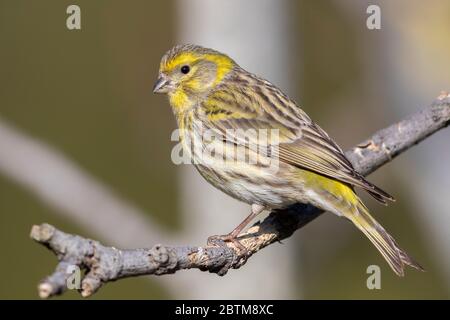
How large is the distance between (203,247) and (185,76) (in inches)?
84.1

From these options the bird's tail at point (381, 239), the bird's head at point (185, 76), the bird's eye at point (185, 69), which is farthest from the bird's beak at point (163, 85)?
the bird's tail at point (381, 239)

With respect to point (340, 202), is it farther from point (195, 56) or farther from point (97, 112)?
point (97, 112)

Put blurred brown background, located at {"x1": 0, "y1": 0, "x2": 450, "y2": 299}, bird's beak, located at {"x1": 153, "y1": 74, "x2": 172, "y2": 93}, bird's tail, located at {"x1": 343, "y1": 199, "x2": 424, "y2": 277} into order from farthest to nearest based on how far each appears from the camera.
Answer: blurred brown background, located at {"x1": 0, "y1": 0, "x2": 450, "y2": 299} < bird's beak, located at {"x1": 153, "y1": 74, "x2": 172, "y2": 93} < bird's tail, located at {"x1": 343, "y1": 199, "x2": 424, "y2": 277}

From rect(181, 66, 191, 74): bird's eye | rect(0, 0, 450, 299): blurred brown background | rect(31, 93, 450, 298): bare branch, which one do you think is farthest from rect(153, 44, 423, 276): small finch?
rect(0, 0, 450, 299): blurred brown background

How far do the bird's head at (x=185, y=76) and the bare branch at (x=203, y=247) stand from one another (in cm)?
124

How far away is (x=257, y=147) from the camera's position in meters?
6.26

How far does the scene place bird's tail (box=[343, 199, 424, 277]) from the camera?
570cm

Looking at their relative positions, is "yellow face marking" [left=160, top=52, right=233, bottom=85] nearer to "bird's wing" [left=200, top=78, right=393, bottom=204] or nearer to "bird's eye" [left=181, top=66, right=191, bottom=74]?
"bird's eye" [left=181, top=66, right=191, bottom=74]

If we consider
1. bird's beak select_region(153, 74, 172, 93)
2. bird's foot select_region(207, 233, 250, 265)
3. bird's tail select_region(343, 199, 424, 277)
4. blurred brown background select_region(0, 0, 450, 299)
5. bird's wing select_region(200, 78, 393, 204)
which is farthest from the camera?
blurred brown background select_region(0, 0, 450, 299)

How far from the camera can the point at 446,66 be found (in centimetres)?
877

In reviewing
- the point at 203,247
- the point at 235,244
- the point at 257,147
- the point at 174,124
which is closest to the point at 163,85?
the point at 257,147

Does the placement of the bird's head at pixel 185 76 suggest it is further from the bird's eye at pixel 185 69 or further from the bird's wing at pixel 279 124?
the bird's wing at pixel 279 124

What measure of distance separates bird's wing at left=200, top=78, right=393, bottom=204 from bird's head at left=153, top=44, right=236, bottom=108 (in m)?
0.14

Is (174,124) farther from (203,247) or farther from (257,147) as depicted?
(203,247)
